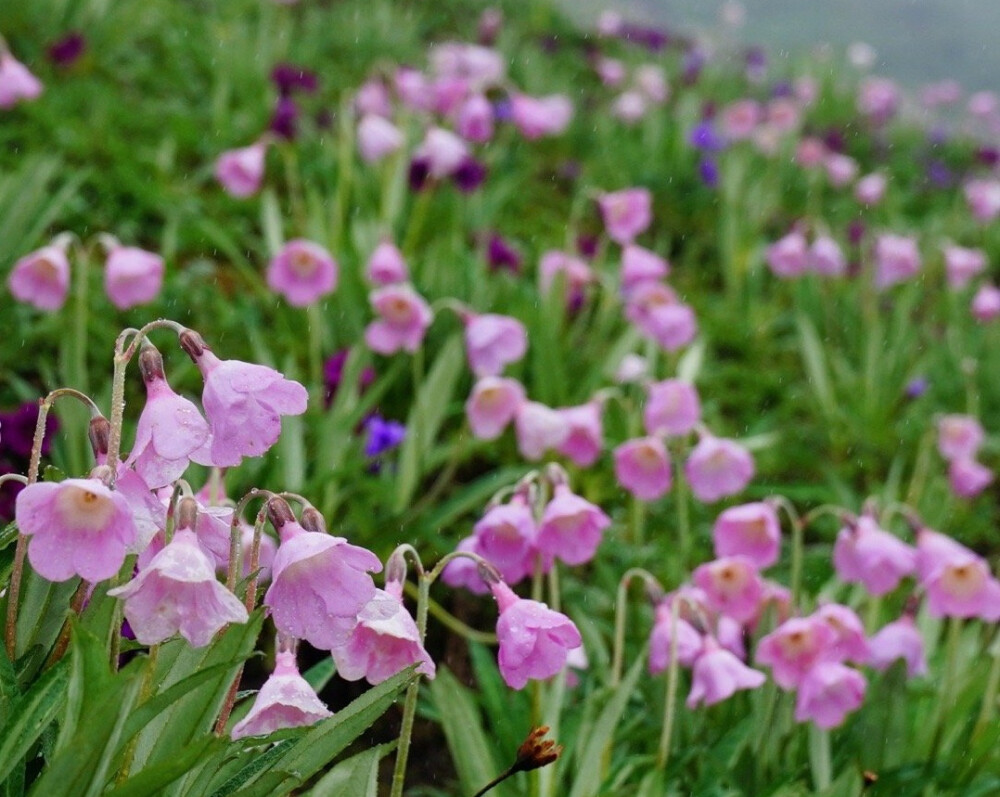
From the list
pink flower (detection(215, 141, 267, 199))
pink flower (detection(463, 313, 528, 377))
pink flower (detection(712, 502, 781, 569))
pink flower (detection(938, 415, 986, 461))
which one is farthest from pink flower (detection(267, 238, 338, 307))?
pink flower (detection(938, 415, 986, 461))

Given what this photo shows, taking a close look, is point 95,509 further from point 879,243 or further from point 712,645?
point 879,243

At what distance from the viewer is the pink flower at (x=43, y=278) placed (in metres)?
2.64

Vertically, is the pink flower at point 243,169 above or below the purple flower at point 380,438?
above

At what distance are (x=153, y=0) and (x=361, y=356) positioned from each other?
3.46 metres

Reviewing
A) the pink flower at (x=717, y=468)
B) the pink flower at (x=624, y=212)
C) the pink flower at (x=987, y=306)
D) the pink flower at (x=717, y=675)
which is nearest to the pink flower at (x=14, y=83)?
the pink flower at (x=624, y=212)

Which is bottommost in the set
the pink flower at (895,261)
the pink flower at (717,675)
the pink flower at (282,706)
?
the pink flower at (895,261)

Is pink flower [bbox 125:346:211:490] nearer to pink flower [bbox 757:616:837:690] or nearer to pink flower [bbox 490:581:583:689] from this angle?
pink flower [bbox 490:581:583:689]

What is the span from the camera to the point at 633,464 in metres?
2.60

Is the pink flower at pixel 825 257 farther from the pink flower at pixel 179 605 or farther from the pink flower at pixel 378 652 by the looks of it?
the pink flower at pixel 179 605

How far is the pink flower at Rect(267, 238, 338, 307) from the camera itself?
3.24 m

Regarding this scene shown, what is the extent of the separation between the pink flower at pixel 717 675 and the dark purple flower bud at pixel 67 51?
377 cm

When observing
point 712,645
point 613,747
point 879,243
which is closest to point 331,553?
point 712,645

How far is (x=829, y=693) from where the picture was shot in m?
2.01

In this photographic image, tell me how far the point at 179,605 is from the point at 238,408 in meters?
0.20
